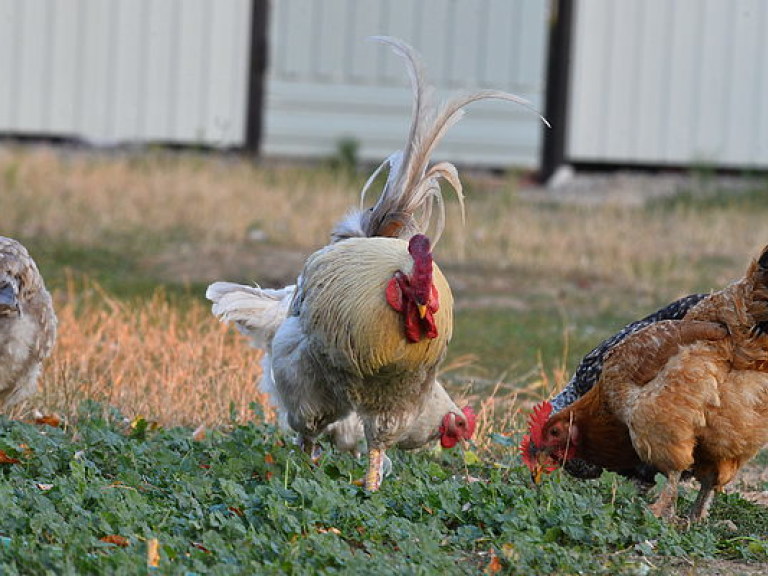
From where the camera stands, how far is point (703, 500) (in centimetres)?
605

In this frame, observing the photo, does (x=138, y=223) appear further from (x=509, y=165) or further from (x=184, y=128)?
(x=509, y=165)

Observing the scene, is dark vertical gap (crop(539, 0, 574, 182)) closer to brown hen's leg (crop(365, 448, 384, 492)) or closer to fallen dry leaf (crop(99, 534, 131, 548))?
brown hen's leg (crop(365, 448, 384, 492))

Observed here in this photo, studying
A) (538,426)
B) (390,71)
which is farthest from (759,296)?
(390,71)

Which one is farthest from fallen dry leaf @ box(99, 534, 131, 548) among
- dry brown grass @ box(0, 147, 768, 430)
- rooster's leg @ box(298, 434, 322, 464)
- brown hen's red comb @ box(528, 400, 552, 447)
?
dry brown grass @ box(0, 147, 768, 430)

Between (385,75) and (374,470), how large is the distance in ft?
40.3

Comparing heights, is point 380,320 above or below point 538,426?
above

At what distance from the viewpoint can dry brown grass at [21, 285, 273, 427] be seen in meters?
7.48

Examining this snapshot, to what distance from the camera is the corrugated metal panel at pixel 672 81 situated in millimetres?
17797

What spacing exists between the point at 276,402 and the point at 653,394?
2.07 metres

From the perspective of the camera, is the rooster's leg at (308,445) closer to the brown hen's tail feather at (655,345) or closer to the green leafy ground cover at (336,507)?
the green leafy ground cover at (336,507)

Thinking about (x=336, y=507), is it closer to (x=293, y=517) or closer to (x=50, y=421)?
(x=293, y=517)

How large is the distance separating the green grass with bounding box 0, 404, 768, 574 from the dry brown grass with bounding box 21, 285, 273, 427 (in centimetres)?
94

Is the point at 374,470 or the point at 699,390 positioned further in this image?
the point at 374,470

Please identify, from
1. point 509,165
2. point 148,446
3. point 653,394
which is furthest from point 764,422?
point 509,165
